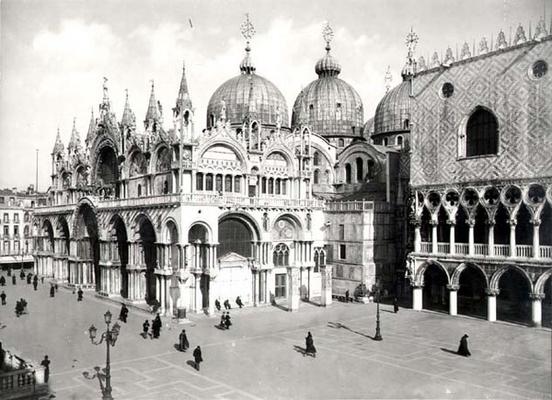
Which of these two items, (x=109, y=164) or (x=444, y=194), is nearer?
(x=444, y=194)

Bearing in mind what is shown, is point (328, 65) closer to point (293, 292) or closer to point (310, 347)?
point (293, 292)

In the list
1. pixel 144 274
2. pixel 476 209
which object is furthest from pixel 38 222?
pixel 476 209

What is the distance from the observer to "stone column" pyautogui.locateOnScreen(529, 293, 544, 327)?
35594mm

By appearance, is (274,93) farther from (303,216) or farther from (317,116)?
(303,216)

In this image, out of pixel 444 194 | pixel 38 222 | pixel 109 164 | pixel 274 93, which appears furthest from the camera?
pixel 38 222

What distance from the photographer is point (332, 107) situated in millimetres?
65812

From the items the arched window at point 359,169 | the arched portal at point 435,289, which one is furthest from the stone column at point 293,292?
the arched window at point 359,169

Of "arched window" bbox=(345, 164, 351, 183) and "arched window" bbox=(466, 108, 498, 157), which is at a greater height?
"arched window" bbox=(466, 108, 498, 157)

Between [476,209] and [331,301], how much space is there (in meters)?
13.9

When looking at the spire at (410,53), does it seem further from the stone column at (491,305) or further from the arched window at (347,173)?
the stone column at (491,305)

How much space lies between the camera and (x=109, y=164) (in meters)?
55.2

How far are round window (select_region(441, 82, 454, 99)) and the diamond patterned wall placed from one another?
0.98 feet

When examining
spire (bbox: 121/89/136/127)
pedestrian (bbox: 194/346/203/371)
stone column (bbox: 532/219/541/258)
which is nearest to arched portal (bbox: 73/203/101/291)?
spire (bbox: 121/89/136/127)

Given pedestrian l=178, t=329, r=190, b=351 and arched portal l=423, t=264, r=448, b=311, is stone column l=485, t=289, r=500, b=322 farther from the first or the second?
pedestrian l=178, t=329, r=190, b=351
